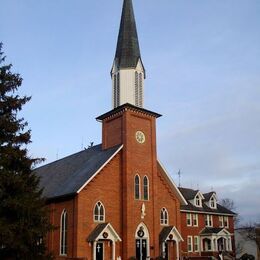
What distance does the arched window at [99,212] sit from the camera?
3666 cm

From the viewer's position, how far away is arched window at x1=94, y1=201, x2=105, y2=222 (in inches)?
1443

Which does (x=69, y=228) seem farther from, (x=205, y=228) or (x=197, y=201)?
(x=197, y=201)

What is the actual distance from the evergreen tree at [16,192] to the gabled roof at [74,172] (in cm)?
1211

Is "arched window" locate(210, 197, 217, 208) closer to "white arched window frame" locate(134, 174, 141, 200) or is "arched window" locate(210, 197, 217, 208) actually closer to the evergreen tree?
"white arched window frame" locate(134, 174, 141, 200)

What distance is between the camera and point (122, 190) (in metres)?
38.6

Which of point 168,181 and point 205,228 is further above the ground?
point 168,181

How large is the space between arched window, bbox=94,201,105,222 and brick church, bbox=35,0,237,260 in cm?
9

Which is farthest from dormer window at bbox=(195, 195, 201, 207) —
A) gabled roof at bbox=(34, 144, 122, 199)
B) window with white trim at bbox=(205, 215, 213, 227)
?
gabled roof at bbox=(34, 144, 122, 199)

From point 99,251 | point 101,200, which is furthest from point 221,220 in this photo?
point 99,251

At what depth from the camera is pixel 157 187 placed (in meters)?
41.7

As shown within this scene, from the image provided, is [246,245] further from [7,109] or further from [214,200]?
[7,109]

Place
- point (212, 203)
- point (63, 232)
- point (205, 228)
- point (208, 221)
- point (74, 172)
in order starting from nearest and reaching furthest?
1. point (63, 232)
2. point (74, 172)
3. point (205, 228)
4. point (208, 221)
5. point (212, 203)

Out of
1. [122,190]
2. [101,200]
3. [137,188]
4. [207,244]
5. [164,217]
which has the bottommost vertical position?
[207,244]

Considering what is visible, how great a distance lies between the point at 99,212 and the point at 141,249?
17.5ft
